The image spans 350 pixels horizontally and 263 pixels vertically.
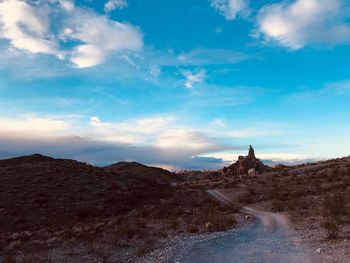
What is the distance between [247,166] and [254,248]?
76.5m

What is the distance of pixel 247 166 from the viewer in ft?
305

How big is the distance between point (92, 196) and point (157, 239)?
29865mm

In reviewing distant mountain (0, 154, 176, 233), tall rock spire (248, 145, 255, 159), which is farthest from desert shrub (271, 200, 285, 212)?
tall rock spire (248, 145, 255, 159)

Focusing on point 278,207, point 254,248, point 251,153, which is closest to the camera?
point 254,248

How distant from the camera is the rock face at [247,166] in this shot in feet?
301

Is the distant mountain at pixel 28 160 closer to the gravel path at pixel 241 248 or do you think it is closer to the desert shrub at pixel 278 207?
the desert shrub at pixel 278 207

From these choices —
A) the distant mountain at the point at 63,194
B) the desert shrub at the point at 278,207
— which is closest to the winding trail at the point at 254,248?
the desert shrub at the point at 278,207

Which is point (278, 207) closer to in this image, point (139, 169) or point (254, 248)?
point (254, 248)

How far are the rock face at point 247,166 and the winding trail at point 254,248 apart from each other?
67.9 meters

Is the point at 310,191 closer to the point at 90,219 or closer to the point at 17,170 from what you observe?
the point at 90,219

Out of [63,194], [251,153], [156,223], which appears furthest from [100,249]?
[251,153]

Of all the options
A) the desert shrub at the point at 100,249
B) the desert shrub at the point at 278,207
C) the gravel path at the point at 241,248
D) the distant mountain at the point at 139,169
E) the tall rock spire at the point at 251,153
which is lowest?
the desert shrub at the point at 100,249

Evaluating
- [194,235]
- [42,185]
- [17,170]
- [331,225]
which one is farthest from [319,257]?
[17,170]

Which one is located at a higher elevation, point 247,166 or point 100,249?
point 247,166
